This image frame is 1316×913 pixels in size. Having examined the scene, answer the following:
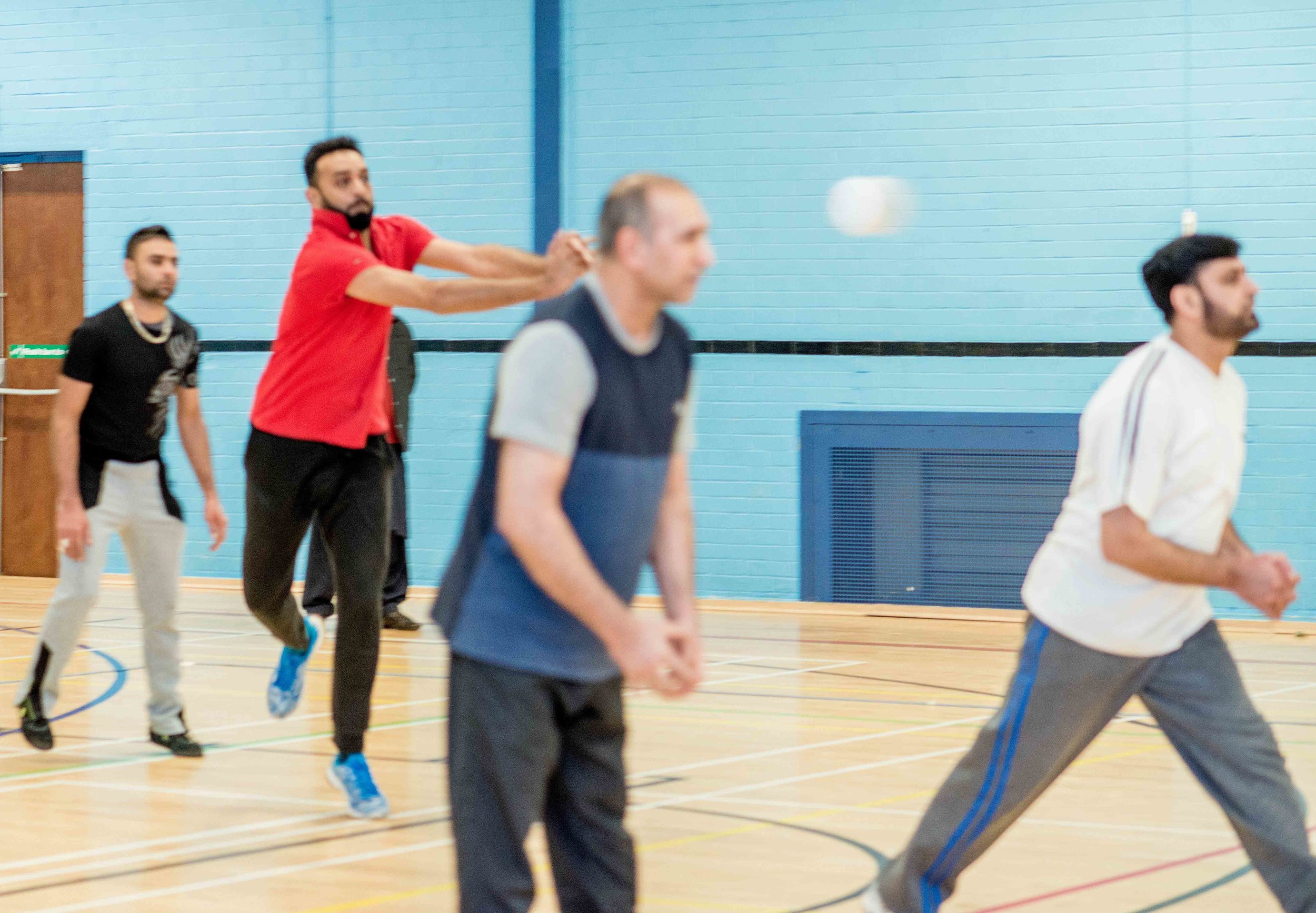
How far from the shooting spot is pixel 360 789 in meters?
4.64

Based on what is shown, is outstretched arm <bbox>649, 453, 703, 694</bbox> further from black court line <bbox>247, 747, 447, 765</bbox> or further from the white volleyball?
the white volleyball

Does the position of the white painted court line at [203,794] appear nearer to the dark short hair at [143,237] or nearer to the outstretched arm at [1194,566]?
the dark short hair at [143,237]

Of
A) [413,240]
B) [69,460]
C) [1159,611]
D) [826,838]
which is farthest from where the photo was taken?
[69,460]

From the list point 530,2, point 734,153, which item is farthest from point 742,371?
point 530,2

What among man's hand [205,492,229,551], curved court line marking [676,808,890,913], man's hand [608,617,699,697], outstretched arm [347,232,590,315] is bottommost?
curved court line marking [676,808,890,913]

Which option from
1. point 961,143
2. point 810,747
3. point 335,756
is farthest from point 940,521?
Result: point 335,756

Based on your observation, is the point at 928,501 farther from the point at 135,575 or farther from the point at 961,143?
the point at 135,575

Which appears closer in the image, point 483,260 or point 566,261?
point 566,261

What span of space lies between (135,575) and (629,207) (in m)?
3.59

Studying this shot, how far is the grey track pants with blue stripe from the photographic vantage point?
10.1 feet

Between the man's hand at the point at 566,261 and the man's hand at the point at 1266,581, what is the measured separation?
4.39 feet

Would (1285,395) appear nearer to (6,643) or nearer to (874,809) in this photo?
(874,809)

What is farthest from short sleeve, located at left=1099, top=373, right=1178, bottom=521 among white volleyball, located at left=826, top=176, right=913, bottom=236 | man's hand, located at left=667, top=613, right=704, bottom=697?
white volleyball, located at left=826, top=176, right=913, bottom=236

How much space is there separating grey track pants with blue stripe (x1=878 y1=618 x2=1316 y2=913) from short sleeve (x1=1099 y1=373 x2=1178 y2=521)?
1.01ft
